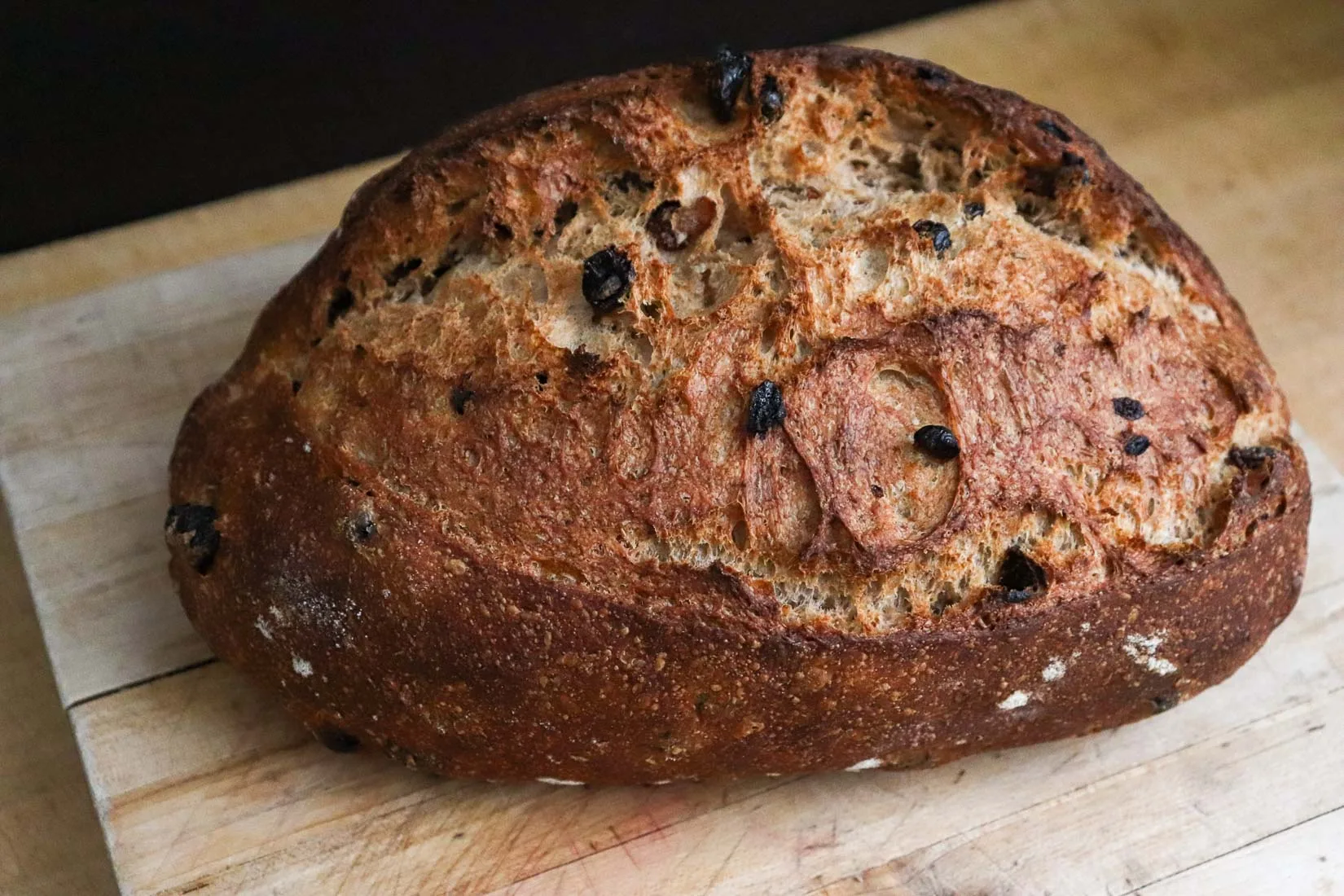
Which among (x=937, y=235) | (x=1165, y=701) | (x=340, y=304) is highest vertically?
(x=937, y=235)

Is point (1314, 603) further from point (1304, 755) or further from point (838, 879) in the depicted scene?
point (838, 879)

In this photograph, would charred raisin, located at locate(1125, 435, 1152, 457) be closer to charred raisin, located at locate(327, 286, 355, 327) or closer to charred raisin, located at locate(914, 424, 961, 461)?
charred raisin, located at locate(914, 424, 961, 461)

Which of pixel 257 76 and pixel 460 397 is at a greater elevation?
pixel 257 76

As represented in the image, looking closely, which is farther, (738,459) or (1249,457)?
(1249,457)

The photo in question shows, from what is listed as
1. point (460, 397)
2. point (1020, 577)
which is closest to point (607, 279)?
point (460, 397)

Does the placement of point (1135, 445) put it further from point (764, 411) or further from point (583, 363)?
point (583, 363)

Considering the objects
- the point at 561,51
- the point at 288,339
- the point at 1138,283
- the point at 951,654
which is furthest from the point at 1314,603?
the point at 561,51
